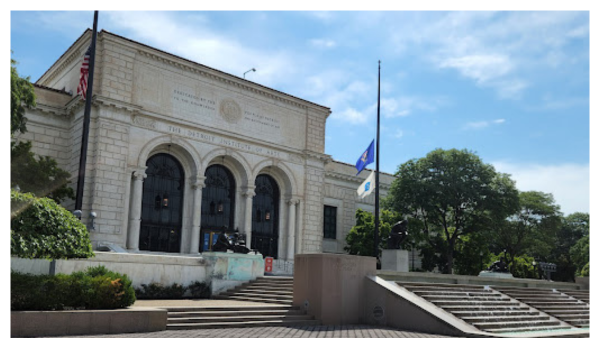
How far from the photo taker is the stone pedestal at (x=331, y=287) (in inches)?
671

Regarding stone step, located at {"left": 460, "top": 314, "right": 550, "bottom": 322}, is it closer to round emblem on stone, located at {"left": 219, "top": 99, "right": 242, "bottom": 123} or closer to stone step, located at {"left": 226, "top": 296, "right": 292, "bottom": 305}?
stone step, located at {"left": 226, "top": 296, "right": 292, "bottom": 305}

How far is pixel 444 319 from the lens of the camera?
1538 centimetres

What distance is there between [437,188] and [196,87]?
18.8 meters

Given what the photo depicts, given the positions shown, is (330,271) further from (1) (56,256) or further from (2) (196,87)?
(2) (196,87)

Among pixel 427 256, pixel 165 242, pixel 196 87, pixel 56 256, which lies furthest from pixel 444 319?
pixel 427 256

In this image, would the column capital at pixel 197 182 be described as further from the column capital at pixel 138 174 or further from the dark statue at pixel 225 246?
the dark statue at pixel 225 246

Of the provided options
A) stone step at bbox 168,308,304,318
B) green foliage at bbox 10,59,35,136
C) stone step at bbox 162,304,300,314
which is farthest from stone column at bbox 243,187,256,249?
stone step at bbox 168,308,304,318

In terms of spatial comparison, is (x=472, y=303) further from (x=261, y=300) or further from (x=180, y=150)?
(x=180, y=150)

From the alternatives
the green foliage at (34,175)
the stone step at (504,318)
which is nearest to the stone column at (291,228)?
the green foliage at (34,175)

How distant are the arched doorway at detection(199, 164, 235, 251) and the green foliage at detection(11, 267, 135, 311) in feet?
66.5

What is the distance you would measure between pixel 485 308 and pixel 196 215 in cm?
1940

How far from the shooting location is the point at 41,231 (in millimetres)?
13125

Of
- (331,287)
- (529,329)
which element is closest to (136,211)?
(331,287)

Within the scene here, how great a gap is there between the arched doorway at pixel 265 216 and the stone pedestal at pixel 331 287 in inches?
770
